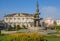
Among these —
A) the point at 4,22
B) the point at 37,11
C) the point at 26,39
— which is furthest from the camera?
the point at 4,22

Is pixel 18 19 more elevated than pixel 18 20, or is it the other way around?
pixel 18 19

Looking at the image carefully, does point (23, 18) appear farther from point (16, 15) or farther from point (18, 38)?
point (18, 38)

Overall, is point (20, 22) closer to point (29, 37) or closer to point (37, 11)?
point (37, 11)

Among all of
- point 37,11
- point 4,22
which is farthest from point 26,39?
point 4,22

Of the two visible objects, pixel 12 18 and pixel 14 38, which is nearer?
pixel 14 38

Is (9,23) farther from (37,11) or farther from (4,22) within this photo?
(37,11)

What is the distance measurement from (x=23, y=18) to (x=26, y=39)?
8267cm

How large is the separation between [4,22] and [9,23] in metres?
2.13

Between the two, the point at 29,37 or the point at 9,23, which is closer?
the point at 29,37

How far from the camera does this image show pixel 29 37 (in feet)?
32.8

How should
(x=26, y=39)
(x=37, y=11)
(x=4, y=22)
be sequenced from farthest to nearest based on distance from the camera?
(x=4, y=22) < (x=37, y=11) < (x=26, y=39)

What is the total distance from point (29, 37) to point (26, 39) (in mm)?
272

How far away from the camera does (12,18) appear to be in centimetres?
9206

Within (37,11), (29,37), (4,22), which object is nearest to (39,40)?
(29,37)
